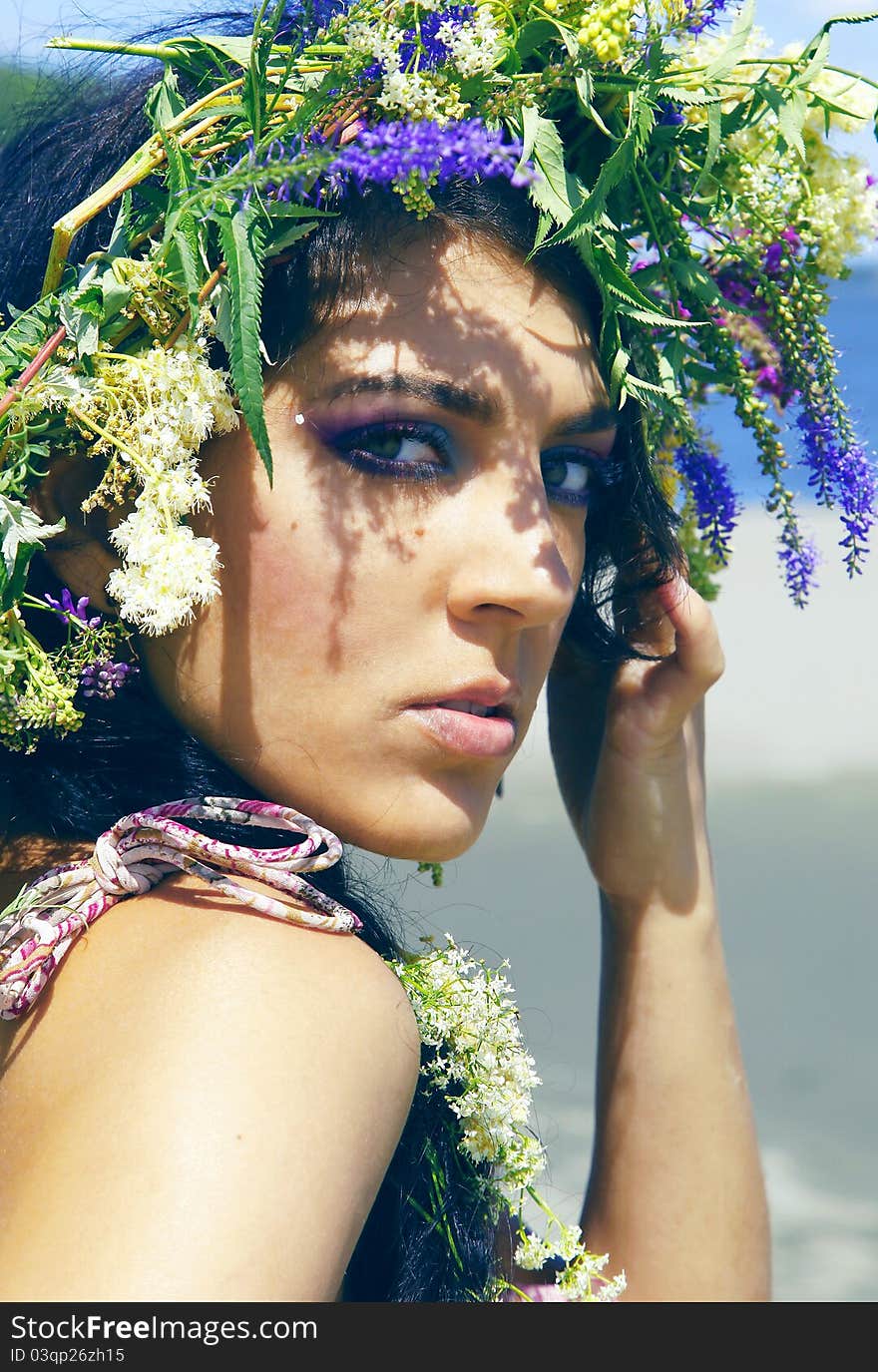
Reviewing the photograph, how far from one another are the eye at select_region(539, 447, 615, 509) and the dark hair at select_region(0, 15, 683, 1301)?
0.09 meters

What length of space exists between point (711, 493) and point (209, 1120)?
179cm

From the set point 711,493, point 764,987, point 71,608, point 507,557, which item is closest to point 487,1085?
point 507,557

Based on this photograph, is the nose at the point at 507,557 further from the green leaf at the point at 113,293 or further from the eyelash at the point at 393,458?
the green leaf at the point at 113,293

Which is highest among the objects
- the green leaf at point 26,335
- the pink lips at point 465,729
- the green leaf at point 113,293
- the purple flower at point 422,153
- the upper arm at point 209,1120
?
the purple flower at point 422,153

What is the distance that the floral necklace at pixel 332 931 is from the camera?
172 centimetres

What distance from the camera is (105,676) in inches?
77.5

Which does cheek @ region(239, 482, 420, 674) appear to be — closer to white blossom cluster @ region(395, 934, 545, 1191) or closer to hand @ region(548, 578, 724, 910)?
white blossom cluster @ region(395, 934, 545, 1191)

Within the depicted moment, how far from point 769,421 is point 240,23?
118 centimetres

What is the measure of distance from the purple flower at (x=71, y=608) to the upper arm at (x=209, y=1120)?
473mm

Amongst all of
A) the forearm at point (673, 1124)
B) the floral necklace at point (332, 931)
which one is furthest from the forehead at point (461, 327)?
the forearm at point (673, 1124)

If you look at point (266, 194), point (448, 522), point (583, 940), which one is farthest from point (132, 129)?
point (583, 940)

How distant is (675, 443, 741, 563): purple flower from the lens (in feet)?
9.04

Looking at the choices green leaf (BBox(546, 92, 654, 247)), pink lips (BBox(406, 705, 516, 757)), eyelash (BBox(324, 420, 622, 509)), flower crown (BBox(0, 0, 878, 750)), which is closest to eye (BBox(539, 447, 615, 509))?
flower crown (BBox(0, 0, 878, 750))

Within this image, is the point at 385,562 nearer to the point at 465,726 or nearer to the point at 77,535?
the point at 465,726
